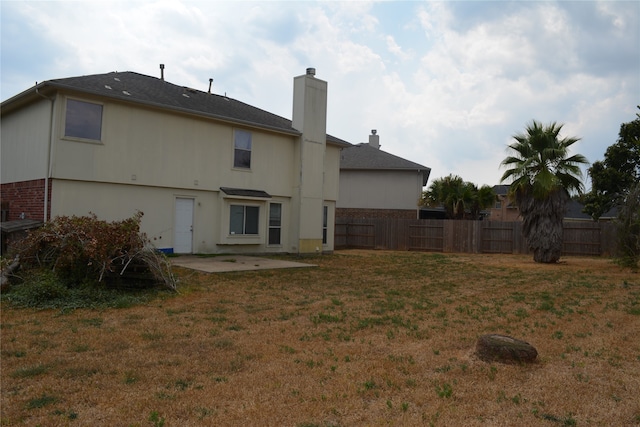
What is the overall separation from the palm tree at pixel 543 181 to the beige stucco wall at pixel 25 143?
1582 centimetres

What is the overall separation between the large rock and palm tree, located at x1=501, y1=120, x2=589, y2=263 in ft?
44.1

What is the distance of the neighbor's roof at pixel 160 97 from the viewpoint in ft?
45.7

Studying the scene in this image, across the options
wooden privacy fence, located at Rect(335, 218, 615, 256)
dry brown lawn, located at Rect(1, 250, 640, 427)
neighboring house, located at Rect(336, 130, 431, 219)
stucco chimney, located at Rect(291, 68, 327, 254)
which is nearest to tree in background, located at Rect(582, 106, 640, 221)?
wooden privacy fence, located at Rect(335, 218, 615, 256)

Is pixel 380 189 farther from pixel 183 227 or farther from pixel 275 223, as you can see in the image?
pixel 183 227

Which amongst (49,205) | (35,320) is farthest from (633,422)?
(49,205)

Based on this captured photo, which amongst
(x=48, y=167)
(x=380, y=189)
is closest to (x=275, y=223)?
(x=48, y=167)

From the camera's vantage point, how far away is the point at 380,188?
1275 inches

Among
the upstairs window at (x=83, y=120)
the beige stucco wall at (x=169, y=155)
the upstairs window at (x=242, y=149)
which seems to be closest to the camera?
the upstairs window at (x=83, y=120)

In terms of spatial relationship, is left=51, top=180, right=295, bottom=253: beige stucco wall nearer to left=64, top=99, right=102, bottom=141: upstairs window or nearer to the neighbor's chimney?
left=64, top=99, right=102, bottom=141: upstairs window

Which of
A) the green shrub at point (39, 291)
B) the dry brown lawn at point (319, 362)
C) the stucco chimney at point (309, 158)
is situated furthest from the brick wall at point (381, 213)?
the green shrub at point (39, 291)

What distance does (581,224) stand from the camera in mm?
24000

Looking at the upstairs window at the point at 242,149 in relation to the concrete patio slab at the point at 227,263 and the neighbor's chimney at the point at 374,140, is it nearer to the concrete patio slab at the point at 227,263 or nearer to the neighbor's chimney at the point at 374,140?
the concrete patio slab at the point at 227,263

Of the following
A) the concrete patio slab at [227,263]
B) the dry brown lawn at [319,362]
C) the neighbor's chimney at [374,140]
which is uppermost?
the neighbor's chimney at [374,140]

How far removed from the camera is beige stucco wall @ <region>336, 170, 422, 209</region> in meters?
32.1
